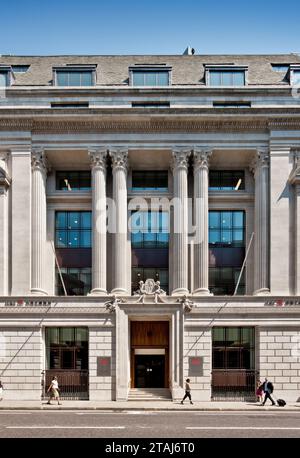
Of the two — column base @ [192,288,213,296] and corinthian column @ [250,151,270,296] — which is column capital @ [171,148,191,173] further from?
column base @ [192,288,213,296]

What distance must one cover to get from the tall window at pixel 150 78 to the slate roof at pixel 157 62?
2.71ft

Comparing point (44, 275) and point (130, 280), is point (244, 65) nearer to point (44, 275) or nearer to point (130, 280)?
point (130, 280)

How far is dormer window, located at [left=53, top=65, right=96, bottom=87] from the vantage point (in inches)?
1556

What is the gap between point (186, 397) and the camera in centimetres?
3447

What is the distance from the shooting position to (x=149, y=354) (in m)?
38.3

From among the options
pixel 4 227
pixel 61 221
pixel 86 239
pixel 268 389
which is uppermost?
pixel 61 221

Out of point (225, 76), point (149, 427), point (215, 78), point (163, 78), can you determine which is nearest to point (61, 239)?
point (163, 78)

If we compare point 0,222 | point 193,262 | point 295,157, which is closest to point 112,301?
point 193,262

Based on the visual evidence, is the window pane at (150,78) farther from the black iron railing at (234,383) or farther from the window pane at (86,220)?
the black iron railing at (234,383)

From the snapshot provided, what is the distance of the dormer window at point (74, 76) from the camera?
3953 centimetres

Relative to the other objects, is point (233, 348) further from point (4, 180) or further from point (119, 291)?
point (4, 180)

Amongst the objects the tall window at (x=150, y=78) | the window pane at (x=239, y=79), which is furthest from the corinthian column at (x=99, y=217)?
the window pane at (x=239, y=79)

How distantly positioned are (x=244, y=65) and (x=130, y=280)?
676 inches

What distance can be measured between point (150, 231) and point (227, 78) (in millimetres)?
11872
